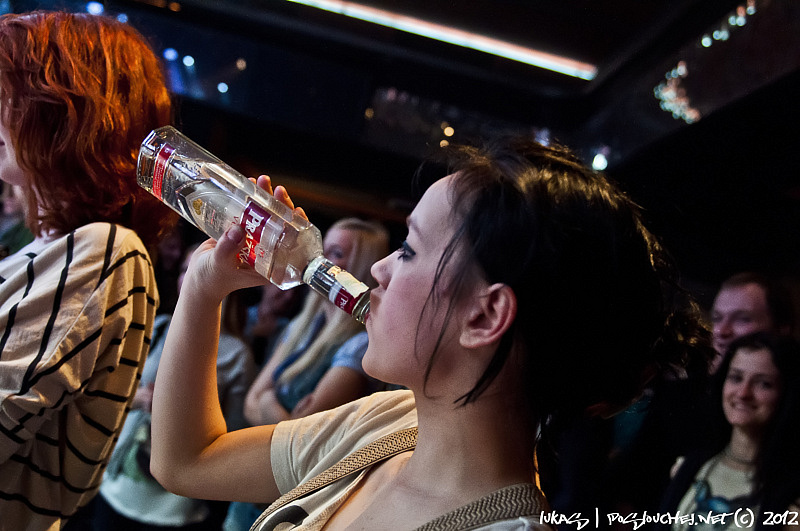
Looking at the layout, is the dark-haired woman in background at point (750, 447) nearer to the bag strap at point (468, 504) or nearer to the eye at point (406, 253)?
the bag strap at point (468, 504)

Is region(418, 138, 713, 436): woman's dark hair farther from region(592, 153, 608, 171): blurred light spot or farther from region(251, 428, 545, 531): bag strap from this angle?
region(592, 153, 608, 171): blurred light spot

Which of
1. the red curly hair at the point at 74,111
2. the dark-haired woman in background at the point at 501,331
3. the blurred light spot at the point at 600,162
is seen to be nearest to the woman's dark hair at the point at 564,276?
the dark-haired woman in background at the point at 501,331

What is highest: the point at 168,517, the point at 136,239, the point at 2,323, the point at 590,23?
the point at 590,23

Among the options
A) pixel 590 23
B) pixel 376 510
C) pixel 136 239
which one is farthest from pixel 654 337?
pixel 590 23

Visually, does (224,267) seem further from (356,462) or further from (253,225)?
(356,462)

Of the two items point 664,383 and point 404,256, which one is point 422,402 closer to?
point 404,256

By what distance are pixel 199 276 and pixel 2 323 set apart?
258 millimetres

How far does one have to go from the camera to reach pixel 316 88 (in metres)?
1.76

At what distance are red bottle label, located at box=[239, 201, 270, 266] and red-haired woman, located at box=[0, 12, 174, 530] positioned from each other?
0.74ft

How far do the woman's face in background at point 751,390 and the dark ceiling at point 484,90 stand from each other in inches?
11.0

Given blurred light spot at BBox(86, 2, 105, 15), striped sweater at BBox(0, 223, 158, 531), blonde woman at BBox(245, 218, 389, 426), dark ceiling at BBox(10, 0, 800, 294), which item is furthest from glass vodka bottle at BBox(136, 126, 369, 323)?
blurred light spot at BBox(86, 2, 105, 15)

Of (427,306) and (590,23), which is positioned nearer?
(427,306)

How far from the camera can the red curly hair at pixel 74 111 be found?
0.92 metres

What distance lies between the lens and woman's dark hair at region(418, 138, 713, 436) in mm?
688
